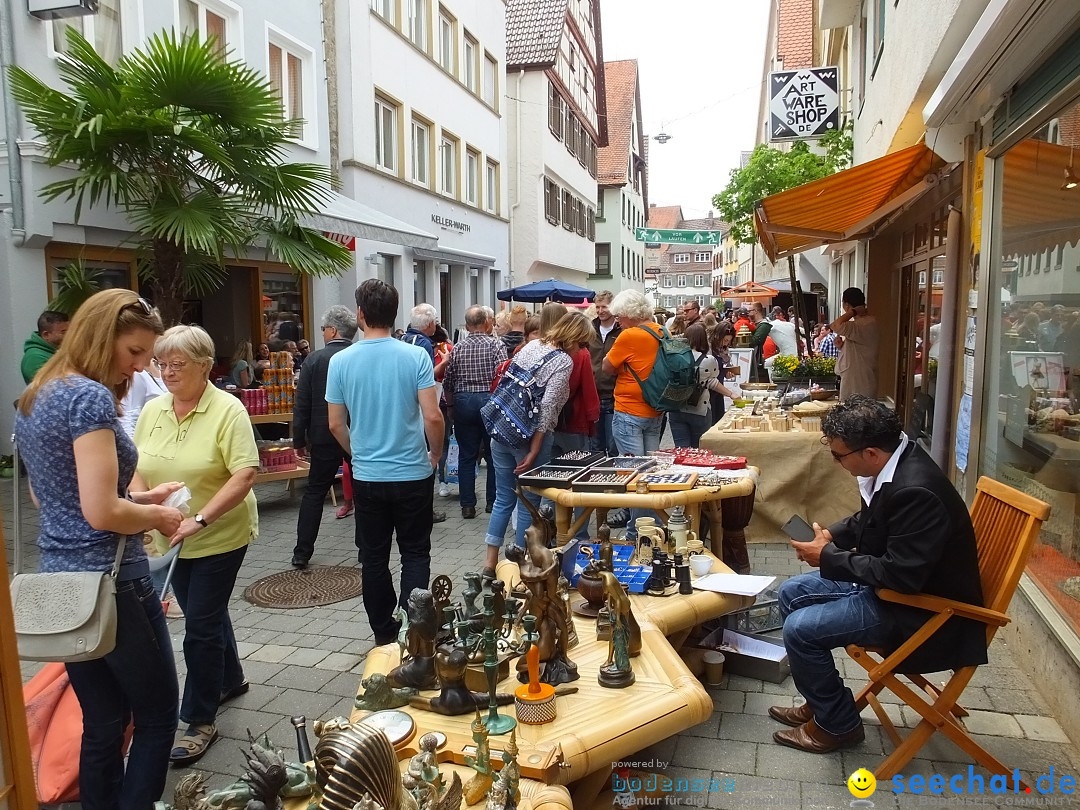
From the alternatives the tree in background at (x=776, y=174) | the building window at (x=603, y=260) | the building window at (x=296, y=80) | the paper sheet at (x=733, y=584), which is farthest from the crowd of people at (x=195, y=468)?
the building window at (x=603, y=260)

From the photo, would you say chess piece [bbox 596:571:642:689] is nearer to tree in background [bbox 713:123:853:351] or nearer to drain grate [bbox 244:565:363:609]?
drain grate [bbox 244:565:363:609]

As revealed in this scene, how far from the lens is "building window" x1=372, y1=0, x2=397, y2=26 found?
13836mm

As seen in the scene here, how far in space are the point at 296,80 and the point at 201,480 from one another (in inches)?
433

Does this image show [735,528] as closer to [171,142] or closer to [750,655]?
[750,655]

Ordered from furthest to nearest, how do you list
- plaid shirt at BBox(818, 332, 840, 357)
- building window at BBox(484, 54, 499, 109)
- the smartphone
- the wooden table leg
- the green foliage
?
building window at BBox(484, 54, 499, 109), plaid shirt at BBox(818, 332, 840, 357), the green foliage, the wooden table leg, the smartphone

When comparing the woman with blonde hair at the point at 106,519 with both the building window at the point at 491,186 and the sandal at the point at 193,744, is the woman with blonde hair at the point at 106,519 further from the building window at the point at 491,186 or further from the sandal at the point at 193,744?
the building window at the point at 491,186

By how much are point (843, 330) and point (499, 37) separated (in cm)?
1566

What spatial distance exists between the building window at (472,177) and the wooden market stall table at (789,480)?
13.9 m

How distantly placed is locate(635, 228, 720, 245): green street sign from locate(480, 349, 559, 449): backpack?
35.5 ft

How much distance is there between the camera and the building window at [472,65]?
18609mm

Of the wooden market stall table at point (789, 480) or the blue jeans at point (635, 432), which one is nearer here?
the blue jeans at point (635, 432)

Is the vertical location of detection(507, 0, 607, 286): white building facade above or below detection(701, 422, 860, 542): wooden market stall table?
above

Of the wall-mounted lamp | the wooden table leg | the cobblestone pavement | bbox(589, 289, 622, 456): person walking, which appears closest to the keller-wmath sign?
bbox(589, 289, 622, 456): person walking

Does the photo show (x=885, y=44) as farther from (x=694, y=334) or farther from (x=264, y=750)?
(x=264, y=750)
